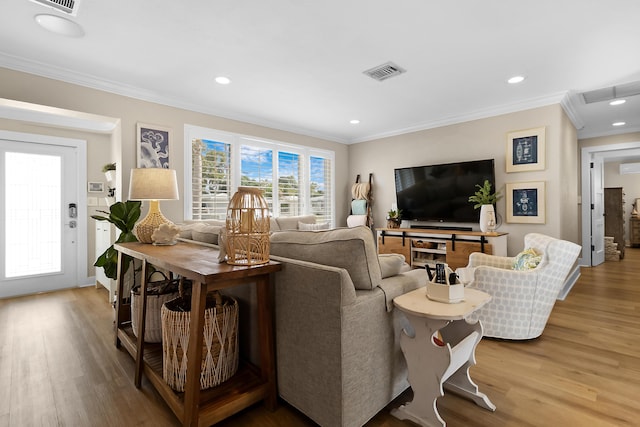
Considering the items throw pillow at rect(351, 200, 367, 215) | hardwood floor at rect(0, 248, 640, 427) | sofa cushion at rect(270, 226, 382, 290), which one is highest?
throw pillow at rect(351, 200, 367, 215)

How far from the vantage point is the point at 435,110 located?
4312 millimetres

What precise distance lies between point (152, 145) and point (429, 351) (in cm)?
355

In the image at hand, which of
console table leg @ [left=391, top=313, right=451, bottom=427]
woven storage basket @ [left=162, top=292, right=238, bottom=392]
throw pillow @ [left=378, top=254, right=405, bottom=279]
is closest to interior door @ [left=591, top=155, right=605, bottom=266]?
throw pillow @ [left=378, top=254, right=405, bottom=279]

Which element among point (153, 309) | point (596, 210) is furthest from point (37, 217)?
point (596, 210)

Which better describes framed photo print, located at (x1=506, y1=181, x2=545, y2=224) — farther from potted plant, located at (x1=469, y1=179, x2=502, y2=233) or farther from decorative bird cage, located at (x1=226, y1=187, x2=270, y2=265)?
decorative bird cage, located at (x1=226, y1=187, x2=270, y2=265)

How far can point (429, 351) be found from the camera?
1.50 m

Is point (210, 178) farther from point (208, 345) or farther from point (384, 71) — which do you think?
point (208, 345)

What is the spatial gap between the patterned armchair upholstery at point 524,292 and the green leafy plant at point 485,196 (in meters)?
1.52

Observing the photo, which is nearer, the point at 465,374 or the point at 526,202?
the point at 465,374

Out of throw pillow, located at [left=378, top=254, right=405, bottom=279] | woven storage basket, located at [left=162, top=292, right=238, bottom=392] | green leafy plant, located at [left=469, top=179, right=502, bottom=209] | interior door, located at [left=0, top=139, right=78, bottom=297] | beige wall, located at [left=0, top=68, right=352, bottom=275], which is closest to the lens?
woven storage basket, located at [left=162, top=292, right=238, bottom=392]

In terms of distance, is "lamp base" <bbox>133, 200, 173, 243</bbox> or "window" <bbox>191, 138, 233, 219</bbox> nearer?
"lamp base" <bbox>133, 200, 173, 243</bbox>

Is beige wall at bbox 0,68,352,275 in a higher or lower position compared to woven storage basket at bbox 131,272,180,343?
higher

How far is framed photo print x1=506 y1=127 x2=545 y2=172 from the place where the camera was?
12.6 feet

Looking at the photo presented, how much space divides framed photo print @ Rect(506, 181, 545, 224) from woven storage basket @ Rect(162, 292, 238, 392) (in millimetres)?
3874
